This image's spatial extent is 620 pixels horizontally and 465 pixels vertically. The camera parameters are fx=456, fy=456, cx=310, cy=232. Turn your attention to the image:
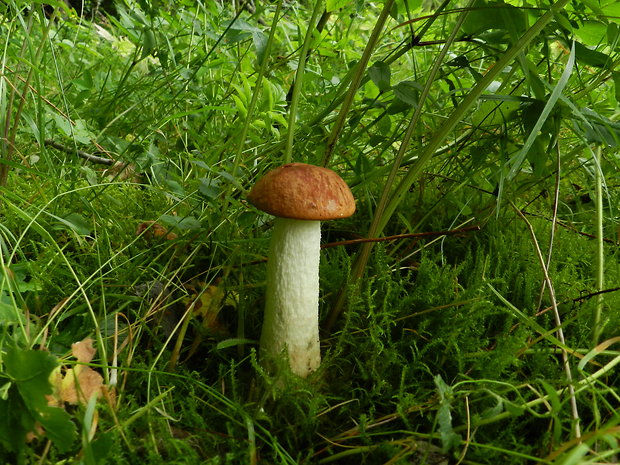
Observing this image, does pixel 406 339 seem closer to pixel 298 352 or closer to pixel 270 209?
pixel 298 352

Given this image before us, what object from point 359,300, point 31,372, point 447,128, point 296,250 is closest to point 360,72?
point 447,128

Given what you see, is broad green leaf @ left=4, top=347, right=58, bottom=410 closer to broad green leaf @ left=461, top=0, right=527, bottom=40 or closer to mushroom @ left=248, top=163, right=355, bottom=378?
mushroom @ left=248, top=163, right=355, bottom=378

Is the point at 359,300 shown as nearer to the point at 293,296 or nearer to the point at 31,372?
the point at 293,296

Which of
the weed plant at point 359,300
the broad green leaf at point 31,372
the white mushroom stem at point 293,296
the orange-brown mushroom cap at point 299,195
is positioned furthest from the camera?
the white mushroom stem at point 293,296

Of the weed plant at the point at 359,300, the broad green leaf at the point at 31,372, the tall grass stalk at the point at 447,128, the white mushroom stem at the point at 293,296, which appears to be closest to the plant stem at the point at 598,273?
the weed plant at the point at 359,300

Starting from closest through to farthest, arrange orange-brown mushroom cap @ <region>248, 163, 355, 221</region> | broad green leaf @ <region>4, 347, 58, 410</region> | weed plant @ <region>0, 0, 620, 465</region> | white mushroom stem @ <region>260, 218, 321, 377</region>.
Answer: broad green leaf @ <region>4, 347, 58, 410</region>
weed plant @ <region>0, 0, 620, 465</region>
orange-brown mushroom cap @ <region>248, 163, 355, 221</region>
white mushroom stem @ <region>260, 218, 321, 377</region>

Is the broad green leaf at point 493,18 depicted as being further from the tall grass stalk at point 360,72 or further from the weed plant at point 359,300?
the tall grass stalk at point 360,72

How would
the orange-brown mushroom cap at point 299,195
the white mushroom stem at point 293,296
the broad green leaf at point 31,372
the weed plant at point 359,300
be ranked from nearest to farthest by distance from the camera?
the broad green leaf at point 31,372 < the weed plant at point 359,300 < the orange-brown mushroom cap at point 299,195 < the white mushroom stem at point 293,296

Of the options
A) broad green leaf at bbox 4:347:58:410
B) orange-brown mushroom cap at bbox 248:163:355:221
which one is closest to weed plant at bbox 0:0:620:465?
broad green leaf at bbox 4:347:58:410
